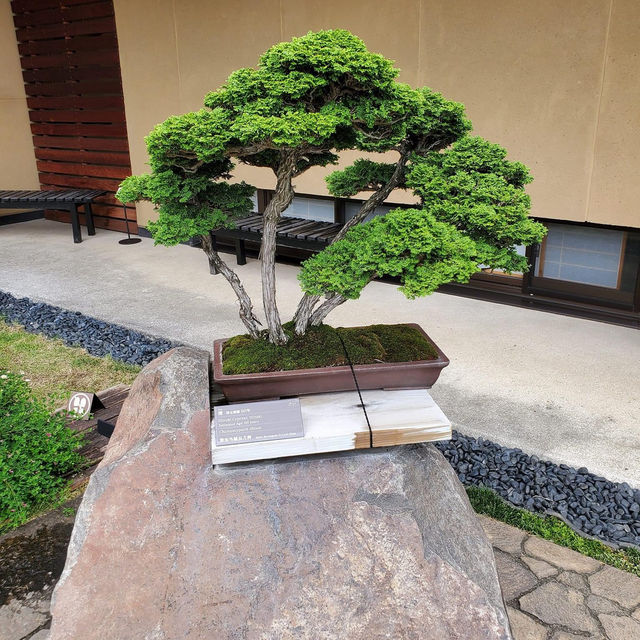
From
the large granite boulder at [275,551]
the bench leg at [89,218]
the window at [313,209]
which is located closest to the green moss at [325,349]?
the large granite boulder at [275,551]

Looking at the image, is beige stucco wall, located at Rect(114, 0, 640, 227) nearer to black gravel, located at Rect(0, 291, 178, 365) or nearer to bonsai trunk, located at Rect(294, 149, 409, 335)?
bonsai trunk, located at Rect(294, 149, 409, 335)

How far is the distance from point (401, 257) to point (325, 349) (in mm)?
576

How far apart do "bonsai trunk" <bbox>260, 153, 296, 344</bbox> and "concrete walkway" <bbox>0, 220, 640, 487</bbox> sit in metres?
1.46

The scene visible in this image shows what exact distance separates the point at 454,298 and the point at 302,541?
4.32 meters

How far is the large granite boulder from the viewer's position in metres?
1.88

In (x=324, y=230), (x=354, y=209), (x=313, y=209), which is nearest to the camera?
(x=324, y=230)

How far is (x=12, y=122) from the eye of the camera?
9766 mm

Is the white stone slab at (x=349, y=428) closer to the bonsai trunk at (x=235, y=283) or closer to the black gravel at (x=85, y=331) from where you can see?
the bonsai trunk at (x=235, y=283)

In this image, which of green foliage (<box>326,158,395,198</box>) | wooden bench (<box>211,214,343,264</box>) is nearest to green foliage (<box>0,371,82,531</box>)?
green foliage (<box>326,158,395,198</box>)

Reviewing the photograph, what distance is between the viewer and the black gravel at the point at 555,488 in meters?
2.84

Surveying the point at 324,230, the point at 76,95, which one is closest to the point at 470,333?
the point at 324,230

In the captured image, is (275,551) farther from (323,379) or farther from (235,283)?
(235,283)

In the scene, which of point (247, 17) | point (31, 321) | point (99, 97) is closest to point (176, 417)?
point (31, 321)

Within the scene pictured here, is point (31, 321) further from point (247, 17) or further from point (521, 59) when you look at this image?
point (521, 59)
